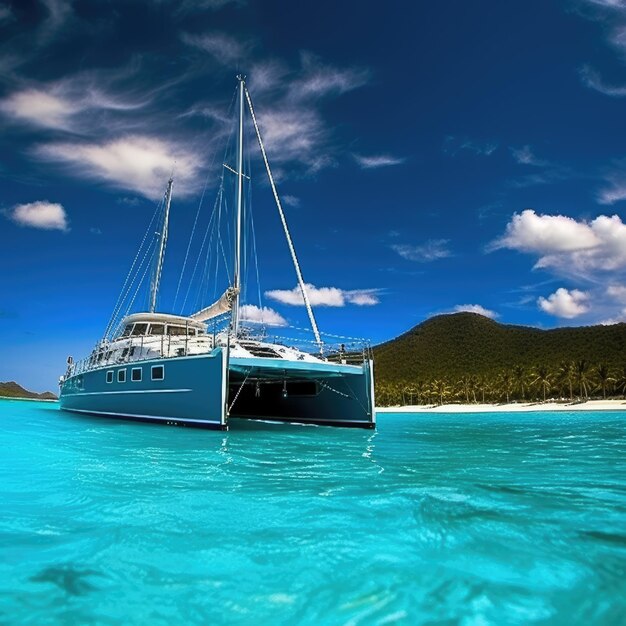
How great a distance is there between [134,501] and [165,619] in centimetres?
357

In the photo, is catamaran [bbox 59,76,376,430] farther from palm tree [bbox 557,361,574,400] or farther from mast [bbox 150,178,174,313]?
palm tree [bbox 557,361,574,400]

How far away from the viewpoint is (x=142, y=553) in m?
4.29

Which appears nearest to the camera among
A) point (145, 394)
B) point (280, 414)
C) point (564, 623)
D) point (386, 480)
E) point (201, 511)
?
point (564, 623)

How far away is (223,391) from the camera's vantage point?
650 inches

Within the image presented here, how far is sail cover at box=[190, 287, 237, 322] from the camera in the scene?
21.5 m

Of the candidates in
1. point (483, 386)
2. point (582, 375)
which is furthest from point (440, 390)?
point (582, 375)

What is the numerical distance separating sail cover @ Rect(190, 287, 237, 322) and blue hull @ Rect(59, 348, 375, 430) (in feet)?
10.2

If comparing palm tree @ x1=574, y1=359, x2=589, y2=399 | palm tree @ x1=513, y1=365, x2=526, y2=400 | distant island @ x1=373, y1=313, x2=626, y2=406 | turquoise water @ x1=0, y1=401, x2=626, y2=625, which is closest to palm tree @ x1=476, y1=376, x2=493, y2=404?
distant island @ x1=373, y1=313, x2=626, y2=406

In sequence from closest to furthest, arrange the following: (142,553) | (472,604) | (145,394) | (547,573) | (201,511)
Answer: (472,604), (547,573), (142,553), (201,511), (145,394)

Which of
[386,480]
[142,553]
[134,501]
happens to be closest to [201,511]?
[134,501]

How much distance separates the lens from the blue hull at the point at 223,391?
55.5ft

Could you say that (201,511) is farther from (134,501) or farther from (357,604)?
(357,604)

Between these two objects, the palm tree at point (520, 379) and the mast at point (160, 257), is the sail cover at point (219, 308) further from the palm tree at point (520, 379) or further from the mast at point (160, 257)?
the palm tree at point (520, 379)

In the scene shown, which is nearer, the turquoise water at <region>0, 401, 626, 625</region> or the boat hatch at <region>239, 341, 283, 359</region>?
the turquoise water at <region>0, 401, 626, 625</region>
